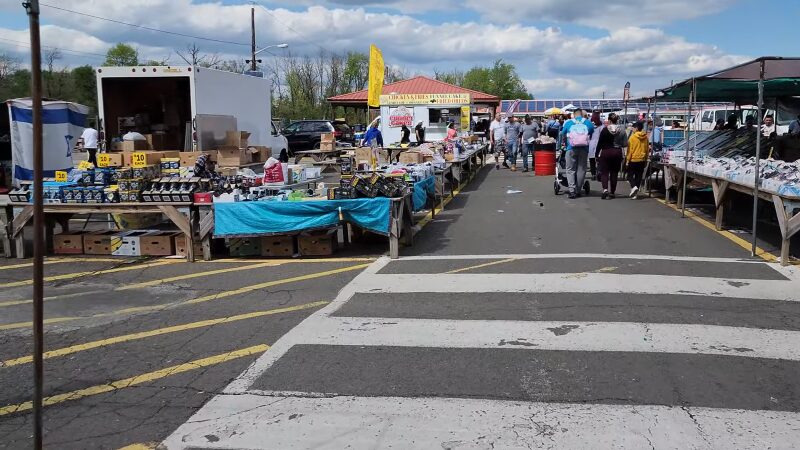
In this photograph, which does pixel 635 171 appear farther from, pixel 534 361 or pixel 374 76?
pixel 534 361

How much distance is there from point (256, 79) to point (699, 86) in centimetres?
1066

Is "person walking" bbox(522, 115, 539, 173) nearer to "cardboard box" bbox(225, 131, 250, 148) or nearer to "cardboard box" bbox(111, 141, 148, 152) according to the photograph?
"cardboard box" bbox(225, 131, 250, 148)

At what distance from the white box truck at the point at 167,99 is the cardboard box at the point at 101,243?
3.31m

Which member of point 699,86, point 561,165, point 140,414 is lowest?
point 140,414

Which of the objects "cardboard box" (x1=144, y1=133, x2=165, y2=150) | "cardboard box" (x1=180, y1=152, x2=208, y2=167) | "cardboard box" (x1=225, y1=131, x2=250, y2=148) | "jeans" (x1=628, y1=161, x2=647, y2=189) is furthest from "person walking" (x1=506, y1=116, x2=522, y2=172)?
"cardboard box" (x1=180, y1=152, x2=208, y2=167)

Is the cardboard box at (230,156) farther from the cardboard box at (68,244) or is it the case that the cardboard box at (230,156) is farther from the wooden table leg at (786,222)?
the wooden table leg at (786,222)

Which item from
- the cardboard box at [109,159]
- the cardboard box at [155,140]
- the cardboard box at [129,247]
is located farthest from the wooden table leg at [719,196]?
the cardboard box at [155,140]

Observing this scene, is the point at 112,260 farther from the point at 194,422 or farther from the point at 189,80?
the point at 194,422

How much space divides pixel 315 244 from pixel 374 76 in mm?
9697

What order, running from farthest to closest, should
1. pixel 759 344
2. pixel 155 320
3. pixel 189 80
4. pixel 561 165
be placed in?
pixel 561 165 → pixel 189 80 → pixel 155 320 → pixel 759 344

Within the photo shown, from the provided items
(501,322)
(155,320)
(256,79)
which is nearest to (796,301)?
(501,322)

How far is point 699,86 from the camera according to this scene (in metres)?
13.7

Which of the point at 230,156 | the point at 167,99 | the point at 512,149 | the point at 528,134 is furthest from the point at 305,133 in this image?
the point at 230,156

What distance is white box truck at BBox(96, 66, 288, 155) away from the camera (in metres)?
13.4
